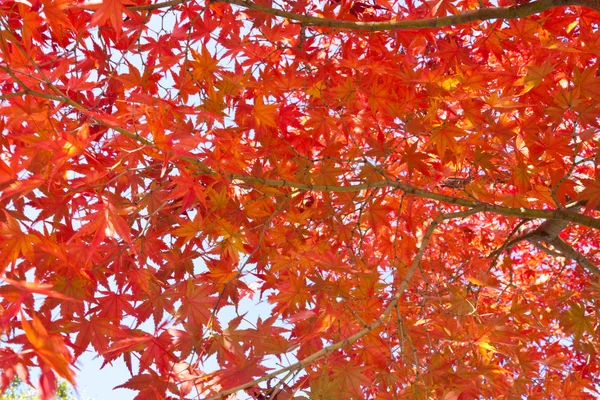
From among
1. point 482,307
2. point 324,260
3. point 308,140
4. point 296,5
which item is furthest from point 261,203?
point 482,307

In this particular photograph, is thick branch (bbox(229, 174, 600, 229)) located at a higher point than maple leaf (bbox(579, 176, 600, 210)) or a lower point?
higher

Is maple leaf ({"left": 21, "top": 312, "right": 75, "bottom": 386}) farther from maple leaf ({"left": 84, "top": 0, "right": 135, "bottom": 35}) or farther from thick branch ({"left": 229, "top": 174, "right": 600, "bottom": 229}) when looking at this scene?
thick branch ({"left": 229, "top": 174, "right": 600, "bottom": 229})

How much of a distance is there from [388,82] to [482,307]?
257 cm

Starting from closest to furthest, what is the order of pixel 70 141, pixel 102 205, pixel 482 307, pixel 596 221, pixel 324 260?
pixel 70 141, pixel 102 205, pixel 324 260, pixel 596 221, pixel 482 307

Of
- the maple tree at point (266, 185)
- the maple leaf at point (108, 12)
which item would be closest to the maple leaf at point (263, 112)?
the maple tree at point (266, 185)

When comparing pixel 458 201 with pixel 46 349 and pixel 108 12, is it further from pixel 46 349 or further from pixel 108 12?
pixel 46 349

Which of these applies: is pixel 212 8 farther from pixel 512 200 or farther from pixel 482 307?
pixel 482 307

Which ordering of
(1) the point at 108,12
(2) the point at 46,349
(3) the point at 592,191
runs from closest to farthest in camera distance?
(2) the point at 46,349
(1) the point at 108,12
(3) the point at 592,191

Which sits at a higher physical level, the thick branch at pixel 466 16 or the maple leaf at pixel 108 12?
the maple leaf at pixel 108 12

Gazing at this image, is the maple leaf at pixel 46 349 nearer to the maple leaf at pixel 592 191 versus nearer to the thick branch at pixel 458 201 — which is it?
the thick branch at pixel 458 201

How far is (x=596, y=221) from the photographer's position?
2.21 m

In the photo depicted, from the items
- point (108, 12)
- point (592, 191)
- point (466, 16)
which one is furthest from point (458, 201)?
point (108, 12)

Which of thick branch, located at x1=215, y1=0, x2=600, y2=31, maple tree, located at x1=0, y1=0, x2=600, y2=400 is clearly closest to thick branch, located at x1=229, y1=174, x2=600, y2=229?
maple tree, located at x1=0, y1=0, x2=600, y2=400

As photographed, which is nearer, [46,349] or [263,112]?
[46,349]
